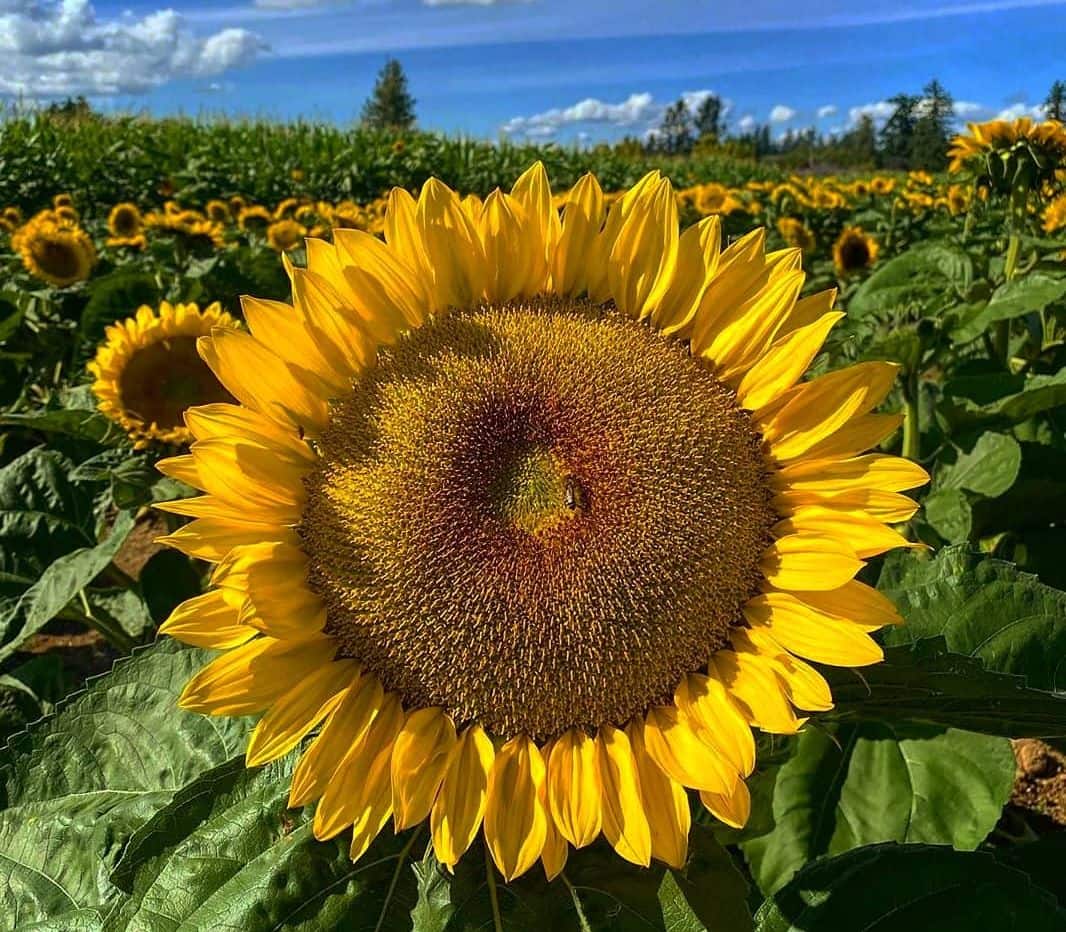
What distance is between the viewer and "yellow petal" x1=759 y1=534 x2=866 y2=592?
1119mm

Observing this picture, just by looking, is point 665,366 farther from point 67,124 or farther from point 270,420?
point 67,124

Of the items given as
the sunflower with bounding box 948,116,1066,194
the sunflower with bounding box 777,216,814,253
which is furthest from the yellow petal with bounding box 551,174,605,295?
the sunflower with bounding box 777,216,814,253

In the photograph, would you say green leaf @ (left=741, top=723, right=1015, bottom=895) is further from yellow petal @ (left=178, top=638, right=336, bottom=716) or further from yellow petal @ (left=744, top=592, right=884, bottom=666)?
yellow petal @ (left=178, top=638, right=336, bottom=716)

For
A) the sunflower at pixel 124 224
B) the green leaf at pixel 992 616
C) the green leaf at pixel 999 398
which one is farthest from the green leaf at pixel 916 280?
the sunflower at pixel 124 224

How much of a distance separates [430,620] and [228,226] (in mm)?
8791

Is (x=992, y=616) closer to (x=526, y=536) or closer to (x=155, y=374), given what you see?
(x=526, y=536)

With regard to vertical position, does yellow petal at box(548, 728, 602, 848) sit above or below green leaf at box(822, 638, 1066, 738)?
below

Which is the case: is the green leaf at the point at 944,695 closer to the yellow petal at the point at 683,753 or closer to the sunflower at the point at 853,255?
the yellow petal at the point at 683,753

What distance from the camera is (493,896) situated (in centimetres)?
117

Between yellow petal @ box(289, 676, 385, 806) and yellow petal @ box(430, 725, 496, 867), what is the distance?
0.12 meters

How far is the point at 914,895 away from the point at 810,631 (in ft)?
1.27

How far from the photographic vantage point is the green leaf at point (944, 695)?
112 centimetres

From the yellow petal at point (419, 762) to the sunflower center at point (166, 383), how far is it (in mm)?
1856

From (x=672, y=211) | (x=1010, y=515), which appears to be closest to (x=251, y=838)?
(x=672, y=211)
